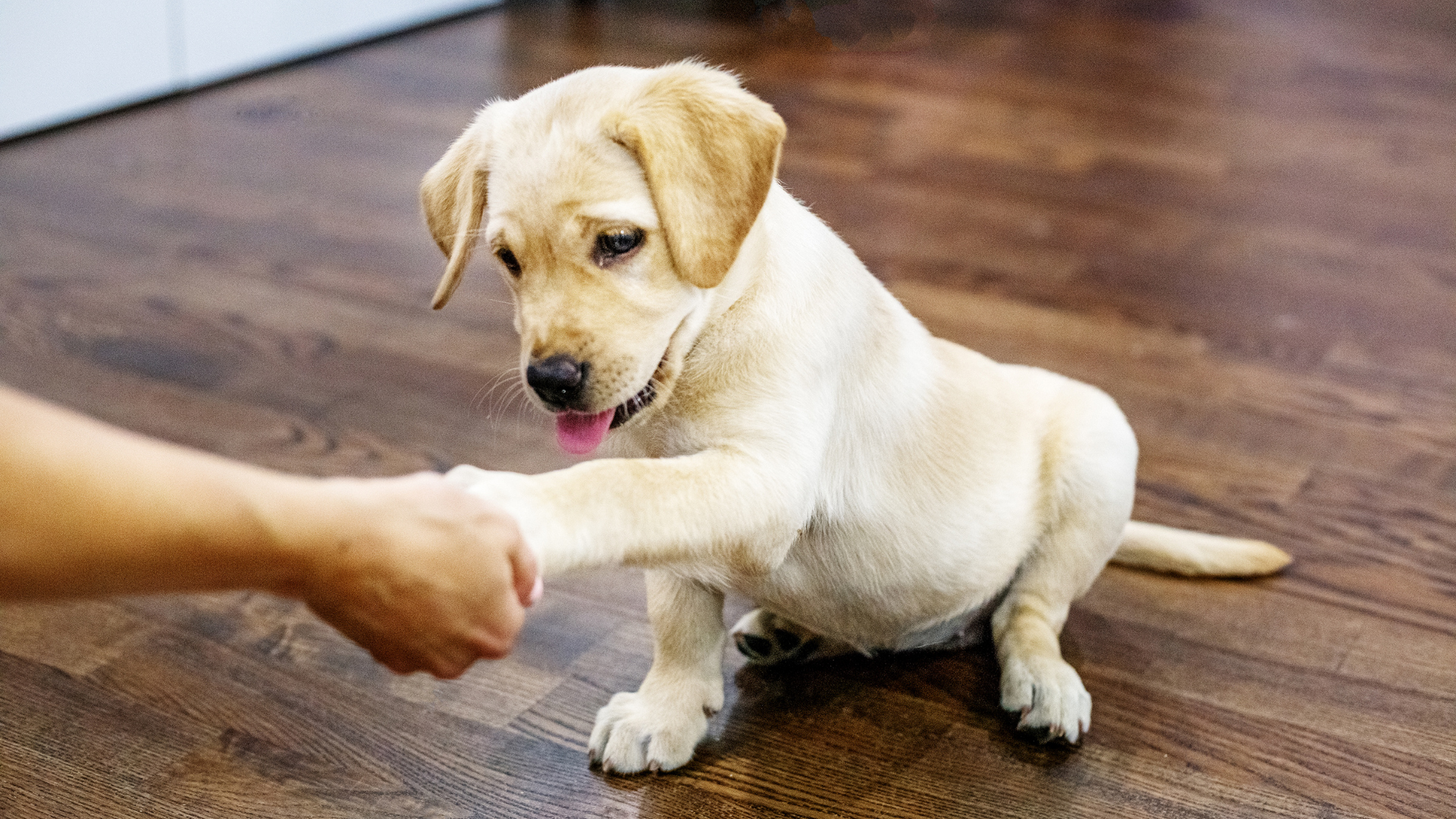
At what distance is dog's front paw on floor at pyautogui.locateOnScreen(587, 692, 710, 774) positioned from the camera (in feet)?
5.45

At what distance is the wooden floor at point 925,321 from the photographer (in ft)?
5.56

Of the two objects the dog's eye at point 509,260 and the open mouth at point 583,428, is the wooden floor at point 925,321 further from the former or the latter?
the dog's eye at point 509,260

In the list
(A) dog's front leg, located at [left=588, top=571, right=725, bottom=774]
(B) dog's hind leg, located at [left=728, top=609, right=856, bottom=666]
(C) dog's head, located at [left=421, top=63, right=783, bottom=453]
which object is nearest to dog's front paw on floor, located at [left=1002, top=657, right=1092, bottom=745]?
(B) dog's hind leg, located at [left=728, top=609, right=856, bottom=666]

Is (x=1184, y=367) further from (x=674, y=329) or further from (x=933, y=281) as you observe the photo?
(x=674, y=329)

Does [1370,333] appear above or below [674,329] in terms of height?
below

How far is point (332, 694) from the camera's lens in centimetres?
180

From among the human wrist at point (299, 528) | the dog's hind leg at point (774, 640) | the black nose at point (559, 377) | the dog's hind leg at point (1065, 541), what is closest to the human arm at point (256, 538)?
the human wrist at point (299, 528)

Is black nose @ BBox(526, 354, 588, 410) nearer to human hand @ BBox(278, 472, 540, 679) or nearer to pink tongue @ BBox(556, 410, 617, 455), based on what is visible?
pink tongue @ BBox(556, 410, 617, 455)

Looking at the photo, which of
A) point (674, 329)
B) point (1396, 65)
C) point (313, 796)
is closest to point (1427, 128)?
point (1396, 65)

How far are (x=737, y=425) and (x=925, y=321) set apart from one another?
1671 mm

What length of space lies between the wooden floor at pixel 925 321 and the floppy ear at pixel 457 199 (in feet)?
1.82

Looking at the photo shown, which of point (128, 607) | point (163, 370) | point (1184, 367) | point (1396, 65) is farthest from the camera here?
point (1396, 65)

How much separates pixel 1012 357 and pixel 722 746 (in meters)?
1.44

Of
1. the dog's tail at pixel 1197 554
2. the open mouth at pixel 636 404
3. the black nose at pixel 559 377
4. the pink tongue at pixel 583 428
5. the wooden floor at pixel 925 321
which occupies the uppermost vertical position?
the black nose at pixel 559 377
